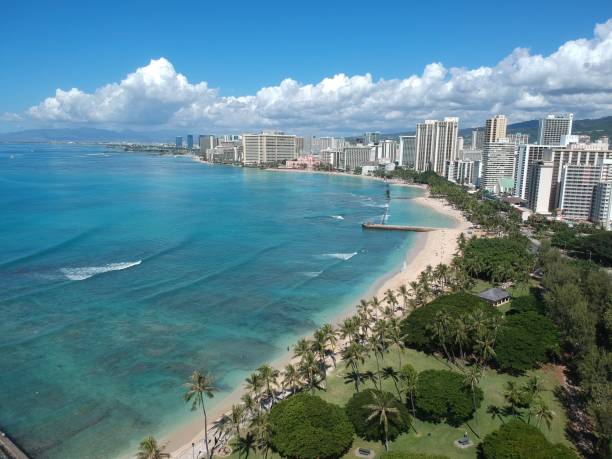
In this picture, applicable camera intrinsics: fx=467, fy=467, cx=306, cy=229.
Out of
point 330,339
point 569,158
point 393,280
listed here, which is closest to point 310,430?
point 330,339

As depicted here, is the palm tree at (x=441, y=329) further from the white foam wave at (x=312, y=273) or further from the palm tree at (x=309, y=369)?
the white foam wave at (x=312, y=273)

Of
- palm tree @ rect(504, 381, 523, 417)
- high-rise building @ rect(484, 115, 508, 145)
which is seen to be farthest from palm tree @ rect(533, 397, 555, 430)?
high-rise building @ rect(484, 115, 508, 145)

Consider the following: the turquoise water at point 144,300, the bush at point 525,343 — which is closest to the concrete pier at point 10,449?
the turquoise water at point 144,300

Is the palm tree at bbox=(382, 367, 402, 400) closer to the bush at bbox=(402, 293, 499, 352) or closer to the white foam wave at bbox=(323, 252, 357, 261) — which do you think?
the bush at bbox=(402, 293, 499, 352)

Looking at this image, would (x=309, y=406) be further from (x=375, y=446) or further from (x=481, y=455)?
(x=481, y=455)

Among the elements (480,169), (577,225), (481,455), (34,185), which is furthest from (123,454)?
(480,169)

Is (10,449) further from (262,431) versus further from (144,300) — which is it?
(144,300)
